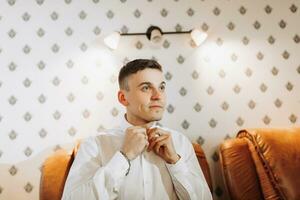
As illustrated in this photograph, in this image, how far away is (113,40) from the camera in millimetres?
2607

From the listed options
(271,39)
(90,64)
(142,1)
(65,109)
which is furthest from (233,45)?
(65,109)

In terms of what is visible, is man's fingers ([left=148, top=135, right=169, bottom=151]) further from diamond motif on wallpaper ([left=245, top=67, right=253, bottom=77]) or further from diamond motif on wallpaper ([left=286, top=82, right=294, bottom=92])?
diamond motif on wallpaper ([left=286, top=82, right=294, bottom=92])

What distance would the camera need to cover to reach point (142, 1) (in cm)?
278

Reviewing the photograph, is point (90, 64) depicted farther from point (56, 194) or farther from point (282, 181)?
point (282, 181)

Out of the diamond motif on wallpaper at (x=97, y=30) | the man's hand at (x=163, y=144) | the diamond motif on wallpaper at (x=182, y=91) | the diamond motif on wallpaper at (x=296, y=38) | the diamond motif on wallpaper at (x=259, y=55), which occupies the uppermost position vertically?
the diamond motif on wallpaper at (x=97, y=30)

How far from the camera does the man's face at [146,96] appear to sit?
1782 millimetres

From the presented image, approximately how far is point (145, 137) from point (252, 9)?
67.9 inches

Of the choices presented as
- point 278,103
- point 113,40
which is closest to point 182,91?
point 113,40

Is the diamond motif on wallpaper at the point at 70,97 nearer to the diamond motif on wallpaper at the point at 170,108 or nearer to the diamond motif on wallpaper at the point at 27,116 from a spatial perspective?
the diamond motif on wallpaper at the point at 27,116

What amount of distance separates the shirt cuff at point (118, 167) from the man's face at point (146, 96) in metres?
0.28

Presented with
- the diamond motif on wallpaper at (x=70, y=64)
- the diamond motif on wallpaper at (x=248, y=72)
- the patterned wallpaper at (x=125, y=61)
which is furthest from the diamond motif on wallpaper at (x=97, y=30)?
the diamond motif on wallpaper at (x=248, y=72)

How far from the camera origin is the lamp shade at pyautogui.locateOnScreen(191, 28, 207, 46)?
2.67m

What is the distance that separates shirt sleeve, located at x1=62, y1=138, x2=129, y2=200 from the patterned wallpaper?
858 millimetres

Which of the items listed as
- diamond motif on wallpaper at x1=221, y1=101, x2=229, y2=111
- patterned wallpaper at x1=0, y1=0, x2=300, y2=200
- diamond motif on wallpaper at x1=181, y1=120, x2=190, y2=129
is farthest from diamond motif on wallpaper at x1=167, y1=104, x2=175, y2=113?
diamond motif on wallpaper at x1=221, y1=101, x2=229, y2=111
